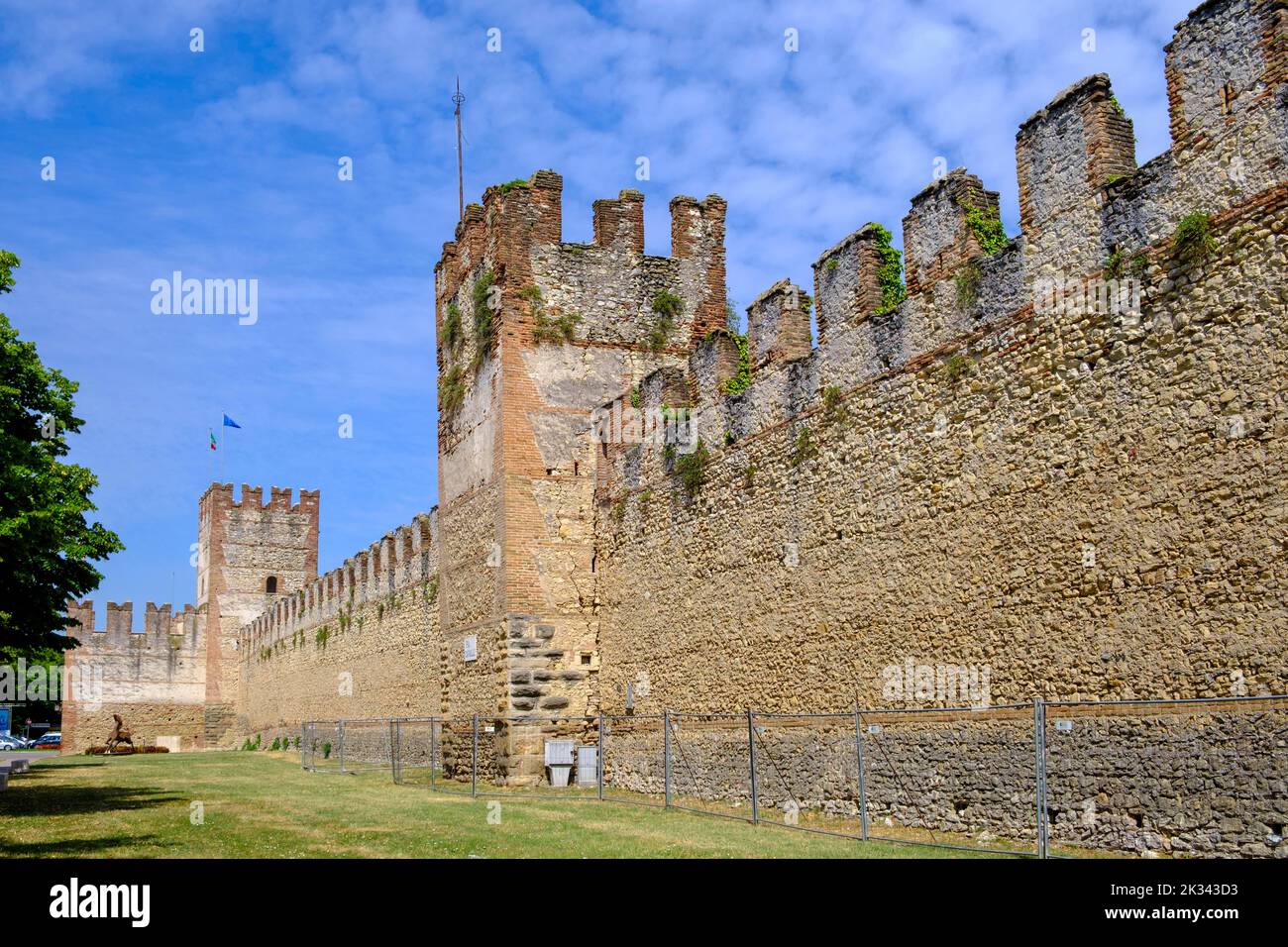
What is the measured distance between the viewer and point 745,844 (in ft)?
36.8

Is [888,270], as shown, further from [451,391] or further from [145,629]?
[145,629]

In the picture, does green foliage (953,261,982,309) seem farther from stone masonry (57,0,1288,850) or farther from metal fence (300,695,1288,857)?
metal fence (300,695,1288,857)

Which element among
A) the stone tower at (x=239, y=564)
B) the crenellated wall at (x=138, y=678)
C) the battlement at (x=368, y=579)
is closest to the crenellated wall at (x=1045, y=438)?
the battlement at (x=368, y=579)

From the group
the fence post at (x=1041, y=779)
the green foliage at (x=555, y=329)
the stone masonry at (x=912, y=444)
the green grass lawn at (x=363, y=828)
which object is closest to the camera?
the fence post at (x=1041, y=779)

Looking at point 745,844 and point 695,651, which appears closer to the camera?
point 745,844

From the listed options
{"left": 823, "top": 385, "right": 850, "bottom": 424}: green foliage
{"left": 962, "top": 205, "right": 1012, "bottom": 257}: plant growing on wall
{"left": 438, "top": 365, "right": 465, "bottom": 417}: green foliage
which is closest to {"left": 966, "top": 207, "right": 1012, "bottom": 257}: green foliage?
{"left": 962, "top": 205, "right": 1012, "bottom": 257}: plant growing on wall

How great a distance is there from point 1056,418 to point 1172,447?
1421 millimetres

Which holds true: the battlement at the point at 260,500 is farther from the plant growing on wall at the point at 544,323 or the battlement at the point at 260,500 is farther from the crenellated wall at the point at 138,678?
the plant growing on wall at the point at 544,323

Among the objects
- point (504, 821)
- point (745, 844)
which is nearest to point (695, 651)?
point (504, 821)

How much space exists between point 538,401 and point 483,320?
2.08 meters

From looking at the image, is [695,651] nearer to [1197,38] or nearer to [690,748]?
[690,748]

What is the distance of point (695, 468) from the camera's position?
58.7ft

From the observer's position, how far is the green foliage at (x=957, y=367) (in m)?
12.6

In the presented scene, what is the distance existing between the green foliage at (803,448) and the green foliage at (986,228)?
3422 mm
